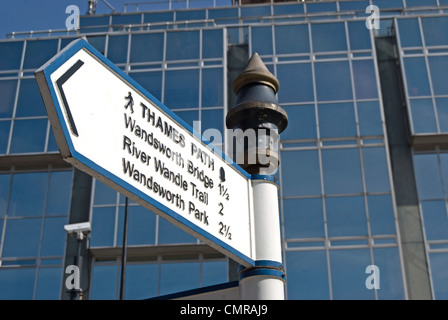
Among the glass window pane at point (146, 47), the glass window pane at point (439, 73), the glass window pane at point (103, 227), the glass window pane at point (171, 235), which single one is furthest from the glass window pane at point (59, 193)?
the glass window pane at point (439, 73)

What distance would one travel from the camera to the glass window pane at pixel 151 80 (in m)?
23.5

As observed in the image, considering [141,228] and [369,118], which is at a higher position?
[369,118]

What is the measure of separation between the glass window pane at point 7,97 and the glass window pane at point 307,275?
11876 mm

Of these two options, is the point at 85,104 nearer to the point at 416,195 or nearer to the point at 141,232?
the point at 141,232

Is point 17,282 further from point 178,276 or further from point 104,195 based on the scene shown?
point 178,276

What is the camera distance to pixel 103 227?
2169 cm

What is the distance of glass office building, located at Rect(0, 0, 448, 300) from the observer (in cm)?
2067

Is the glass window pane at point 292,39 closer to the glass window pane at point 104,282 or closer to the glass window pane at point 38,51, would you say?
the glass window pane at point 38,51

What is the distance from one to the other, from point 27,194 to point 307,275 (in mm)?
10651

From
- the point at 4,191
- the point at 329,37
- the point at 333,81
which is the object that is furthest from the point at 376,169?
the point at 4,191

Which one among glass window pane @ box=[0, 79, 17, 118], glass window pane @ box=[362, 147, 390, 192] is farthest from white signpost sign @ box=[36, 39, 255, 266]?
glass window pane @ box=[0, 79, 17, 118]

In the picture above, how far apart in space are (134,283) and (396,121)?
11.3m
